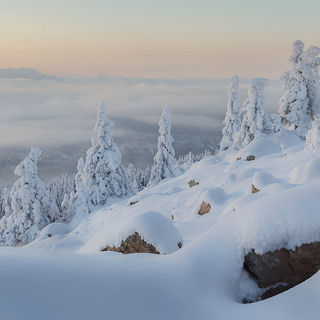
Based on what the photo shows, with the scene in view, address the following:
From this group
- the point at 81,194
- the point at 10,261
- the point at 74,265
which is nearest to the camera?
the point at 10,261

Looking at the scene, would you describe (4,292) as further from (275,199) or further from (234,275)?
(275,199)

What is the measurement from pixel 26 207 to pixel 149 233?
22.4 m

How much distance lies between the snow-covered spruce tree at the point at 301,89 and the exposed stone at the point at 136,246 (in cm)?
2871


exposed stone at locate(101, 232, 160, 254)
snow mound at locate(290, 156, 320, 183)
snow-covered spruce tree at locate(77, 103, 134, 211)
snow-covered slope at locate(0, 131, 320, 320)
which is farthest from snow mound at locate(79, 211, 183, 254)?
snow-covered spruce tree at locate(77, 103, 134, 211)

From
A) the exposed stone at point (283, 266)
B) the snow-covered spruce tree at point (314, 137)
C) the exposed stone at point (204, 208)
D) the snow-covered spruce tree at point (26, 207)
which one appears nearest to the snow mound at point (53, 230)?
the snow-covered spruce tree at point (26, 207)

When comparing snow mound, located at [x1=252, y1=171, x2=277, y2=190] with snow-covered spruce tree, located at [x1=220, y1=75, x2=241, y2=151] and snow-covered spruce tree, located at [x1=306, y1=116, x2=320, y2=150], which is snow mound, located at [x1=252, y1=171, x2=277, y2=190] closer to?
snow-covered spruce tree, located at [x1=306, y1=116, x2=320, y2=150]

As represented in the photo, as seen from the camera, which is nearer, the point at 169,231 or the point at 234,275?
the point at 234,275

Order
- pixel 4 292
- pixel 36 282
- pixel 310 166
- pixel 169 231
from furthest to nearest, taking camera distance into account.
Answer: pixel 310 166 < pixel 169 231 < pixel 36 282 < pixel 4 292

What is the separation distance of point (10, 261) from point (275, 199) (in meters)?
4.37

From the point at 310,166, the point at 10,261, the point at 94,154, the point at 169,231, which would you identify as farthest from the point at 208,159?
the point at 10,261

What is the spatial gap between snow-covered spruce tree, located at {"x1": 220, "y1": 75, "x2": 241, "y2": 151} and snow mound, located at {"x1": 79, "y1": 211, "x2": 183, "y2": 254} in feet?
118

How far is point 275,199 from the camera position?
187 inches

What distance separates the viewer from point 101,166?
2786cm

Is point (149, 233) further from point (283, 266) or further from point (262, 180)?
point (262, 180)
